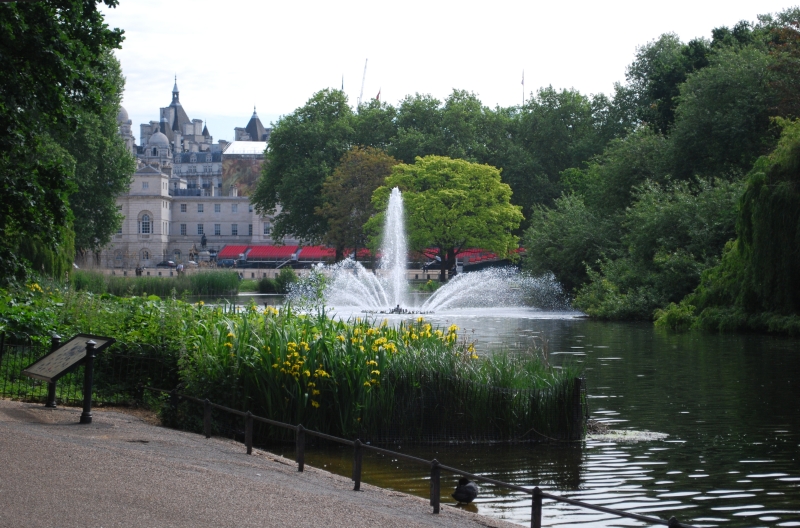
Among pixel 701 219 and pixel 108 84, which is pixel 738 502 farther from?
pixel 701 219

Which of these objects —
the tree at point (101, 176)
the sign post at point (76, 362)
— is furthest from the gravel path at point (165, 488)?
the tree at point (101, 176)

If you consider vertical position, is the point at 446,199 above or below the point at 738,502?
above

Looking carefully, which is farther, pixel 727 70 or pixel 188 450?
pixel 727 70

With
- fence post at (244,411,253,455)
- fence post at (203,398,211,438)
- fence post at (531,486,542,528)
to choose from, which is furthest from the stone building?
fence post at (531,486,542,528)

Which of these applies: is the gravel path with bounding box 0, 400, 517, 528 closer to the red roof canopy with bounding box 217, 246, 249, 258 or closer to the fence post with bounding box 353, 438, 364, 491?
the fence post with bounding box 353, 438, 364, 491

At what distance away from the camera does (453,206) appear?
6178cm

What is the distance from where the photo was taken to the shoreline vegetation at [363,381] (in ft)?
38.5

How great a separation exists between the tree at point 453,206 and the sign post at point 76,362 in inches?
1987

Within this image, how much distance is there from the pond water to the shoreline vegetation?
371mm

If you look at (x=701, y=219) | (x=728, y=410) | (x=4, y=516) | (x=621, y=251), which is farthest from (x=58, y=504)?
(x=621, y=251)

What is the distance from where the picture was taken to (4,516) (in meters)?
6.64

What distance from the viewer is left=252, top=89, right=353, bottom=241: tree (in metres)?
72.2

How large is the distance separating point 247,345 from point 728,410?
7.50 meters

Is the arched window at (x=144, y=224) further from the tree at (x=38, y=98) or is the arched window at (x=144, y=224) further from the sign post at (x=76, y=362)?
the sign post at (x=76, y=362)
